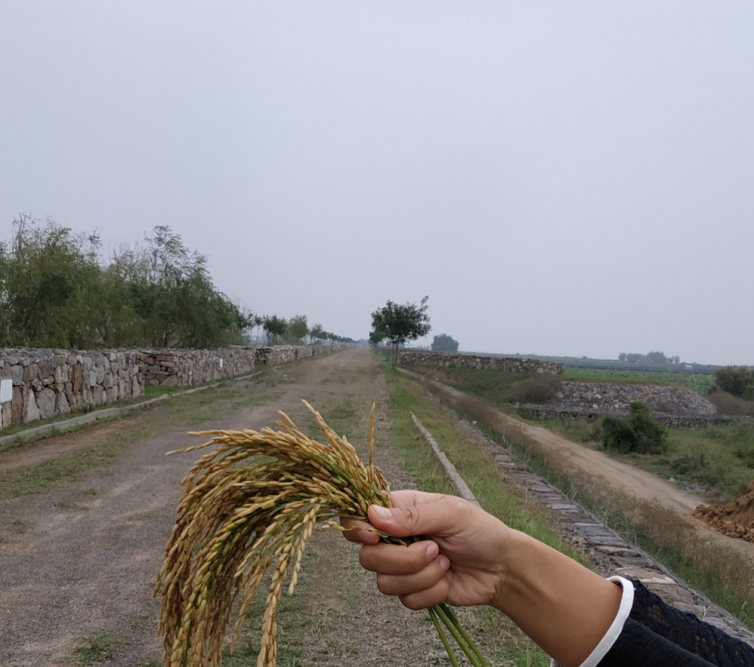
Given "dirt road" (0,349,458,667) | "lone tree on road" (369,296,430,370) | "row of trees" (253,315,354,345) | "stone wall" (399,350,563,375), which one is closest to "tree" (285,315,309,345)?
"row of trees" (253,315,354,345)

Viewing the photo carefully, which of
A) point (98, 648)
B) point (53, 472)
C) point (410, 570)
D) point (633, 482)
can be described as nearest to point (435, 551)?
point (410, 570)

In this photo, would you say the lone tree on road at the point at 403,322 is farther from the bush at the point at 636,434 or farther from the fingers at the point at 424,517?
the fingers at the point at 424,517

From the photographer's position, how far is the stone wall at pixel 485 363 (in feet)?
172

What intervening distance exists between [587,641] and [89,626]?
4138mm

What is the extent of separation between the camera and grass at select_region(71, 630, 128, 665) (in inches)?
155

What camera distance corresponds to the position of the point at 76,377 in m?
15.0

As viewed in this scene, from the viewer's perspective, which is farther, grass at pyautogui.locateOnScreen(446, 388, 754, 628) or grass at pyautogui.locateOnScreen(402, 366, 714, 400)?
grass at pyautogui.locateOnScreen(402, 366, 714, 400)

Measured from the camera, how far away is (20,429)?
11.9 metres

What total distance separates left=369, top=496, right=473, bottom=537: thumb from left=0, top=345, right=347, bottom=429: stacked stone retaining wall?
1232 cm

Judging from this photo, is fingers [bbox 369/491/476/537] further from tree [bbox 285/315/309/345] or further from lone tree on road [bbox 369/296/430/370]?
tree [bbox 285/315/309/345]

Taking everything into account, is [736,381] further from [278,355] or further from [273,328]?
[273,328]

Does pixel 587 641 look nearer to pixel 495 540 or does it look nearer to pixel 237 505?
pixel 495 540

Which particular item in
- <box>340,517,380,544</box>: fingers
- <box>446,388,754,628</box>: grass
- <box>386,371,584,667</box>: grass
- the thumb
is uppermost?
the thumb

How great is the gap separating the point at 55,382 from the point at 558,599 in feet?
48.5
